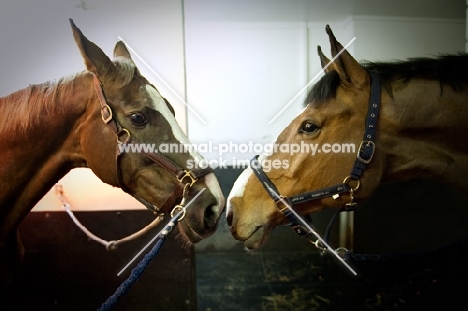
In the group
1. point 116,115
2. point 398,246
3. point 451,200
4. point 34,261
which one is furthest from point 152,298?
point 451,200

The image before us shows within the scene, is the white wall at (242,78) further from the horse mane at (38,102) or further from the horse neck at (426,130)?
the horse neck at (426,130)

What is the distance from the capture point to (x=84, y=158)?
134cm

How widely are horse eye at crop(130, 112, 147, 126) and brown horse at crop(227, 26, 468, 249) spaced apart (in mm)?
545

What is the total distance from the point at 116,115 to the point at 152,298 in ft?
4.43

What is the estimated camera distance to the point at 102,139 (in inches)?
50.5

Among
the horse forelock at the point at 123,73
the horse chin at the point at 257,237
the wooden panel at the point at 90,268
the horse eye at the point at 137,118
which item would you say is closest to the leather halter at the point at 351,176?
the horse chin at the point at 257,237

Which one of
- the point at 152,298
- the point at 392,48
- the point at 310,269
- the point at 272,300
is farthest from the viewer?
the point at 310,269

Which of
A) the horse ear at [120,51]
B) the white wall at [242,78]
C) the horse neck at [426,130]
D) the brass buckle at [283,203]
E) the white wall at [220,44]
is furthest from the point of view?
the white wall at [242,78]

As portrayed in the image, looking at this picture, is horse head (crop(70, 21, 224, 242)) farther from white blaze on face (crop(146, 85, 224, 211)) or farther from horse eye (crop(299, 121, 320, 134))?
horse eye (crop(299, 121, 320, 134))

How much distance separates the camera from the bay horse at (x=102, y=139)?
1282mm

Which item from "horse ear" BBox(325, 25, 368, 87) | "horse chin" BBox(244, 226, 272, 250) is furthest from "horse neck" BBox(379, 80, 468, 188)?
"horse chin" BBox(244, 226, 272, 250)

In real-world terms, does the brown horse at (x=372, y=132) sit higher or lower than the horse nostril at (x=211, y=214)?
higher

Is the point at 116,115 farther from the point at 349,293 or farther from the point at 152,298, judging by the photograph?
the point at 349,293

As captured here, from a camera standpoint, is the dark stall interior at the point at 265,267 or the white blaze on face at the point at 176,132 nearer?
the white blaze on face at the point at 176,132
